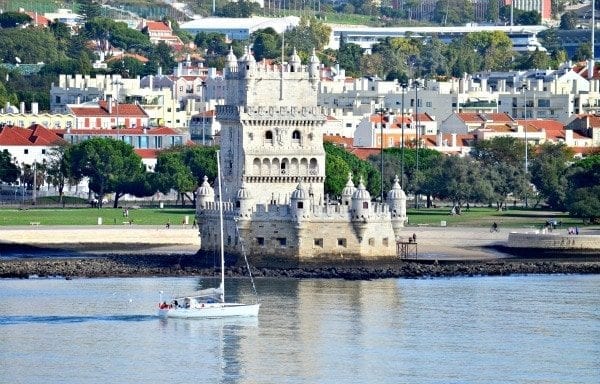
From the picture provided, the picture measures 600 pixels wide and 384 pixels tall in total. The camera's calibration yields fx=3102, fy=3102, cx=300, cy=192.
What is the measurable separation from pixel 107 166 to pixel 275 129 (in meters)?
37.3

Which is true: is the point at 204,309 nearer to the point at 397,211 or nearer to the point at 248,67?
the point at 397,211

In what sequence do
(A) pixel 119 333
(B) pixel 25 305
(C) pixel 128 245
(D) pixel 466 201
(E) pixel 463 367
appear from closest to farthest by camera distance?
(E) pixel 463 367
(A) pixel 119 333
(B) pixel 25 305
(C) pixel 128 245
(D) pixel 466 201

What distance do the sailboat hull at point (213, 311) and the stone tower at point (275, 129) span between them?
52.5 ft

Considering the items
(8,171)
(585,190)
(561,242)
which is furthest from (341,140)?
(561,242)

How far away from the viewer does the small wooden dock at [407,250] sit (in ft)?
384

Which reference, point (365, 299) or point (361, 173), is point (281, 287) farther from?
point (361, 173)

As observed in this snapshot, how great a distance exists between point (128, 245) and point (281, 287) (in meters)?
17.1

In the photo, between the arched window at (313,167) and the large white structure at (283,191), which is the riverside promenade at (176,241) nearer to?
the large white structure at (283,191)

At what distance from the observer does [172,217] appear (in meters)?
137

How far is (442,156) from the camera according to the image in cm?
16038

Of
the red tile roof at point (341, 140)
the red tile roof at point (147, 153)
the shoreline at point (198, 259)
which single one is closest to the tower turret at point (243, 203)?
the shoreline at point (198, 259)

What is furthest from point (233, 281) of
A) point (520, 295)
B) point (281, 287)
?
point (520, 295)

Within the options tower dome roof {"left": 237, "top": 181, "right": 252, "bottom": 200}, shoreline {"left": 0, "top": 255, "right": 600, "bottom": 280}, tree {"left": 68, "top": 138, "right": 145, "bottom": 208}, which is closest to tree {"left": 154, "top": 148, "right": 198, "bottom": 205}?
tree {"left": 68, "top": 138, "right": 145, "bottom": 208}

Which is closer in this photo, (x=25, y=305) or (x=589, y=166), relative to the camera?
(x=25, y=305)
